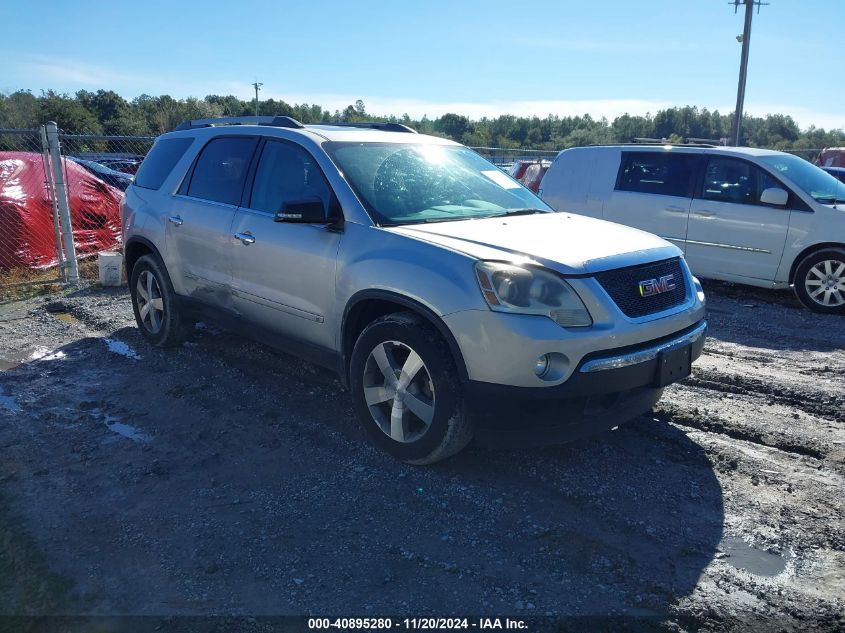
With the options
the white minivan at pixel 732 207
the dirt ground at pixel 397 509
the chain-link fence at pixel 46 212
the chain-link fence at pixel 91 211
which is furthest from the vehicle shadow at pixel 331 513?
the chain-link fence at pixel 91 211

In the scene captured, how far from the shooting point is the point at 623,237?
13.9 feet

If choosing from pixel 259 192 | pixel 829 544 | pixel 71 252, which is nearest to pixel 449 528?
pixel 829 544

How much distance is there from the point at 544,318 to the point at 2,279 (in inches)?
337

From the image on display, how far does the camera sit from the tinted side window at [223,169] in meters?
5.20

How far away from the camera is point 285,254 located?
15.1ft

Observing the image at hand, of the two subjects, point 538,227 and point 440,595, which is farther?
point 538,227

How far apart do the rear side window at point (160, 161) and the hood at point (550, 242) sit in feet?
9.26

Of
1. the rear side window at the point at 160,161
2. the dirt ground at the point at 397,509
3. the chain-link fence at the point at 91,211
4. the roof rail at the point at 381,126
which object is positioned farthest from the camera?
the chain-link fence at the point at 91,211

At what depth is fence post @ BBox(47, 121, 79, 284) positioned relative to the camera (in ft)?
29.0

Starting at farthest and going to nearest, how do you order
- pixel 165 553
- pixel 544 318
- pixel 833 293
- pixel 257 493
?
1. pixel 833 293
2. pixel 257 493
3. pixel 544 318
4. pixel 165 553

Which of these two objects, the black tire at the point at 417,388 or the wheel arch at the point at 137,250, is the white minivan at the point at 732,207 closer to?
the wheel arch at the point at 137,250

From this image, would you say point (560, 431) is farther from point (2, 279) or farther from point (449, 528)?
point (2, 279)

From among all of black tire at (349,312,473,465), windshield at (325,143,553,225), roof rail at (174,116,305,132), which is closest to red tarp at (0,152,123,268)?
roof rail at (174,116,305,132)

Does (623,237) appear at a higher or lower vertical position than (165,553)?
higher
